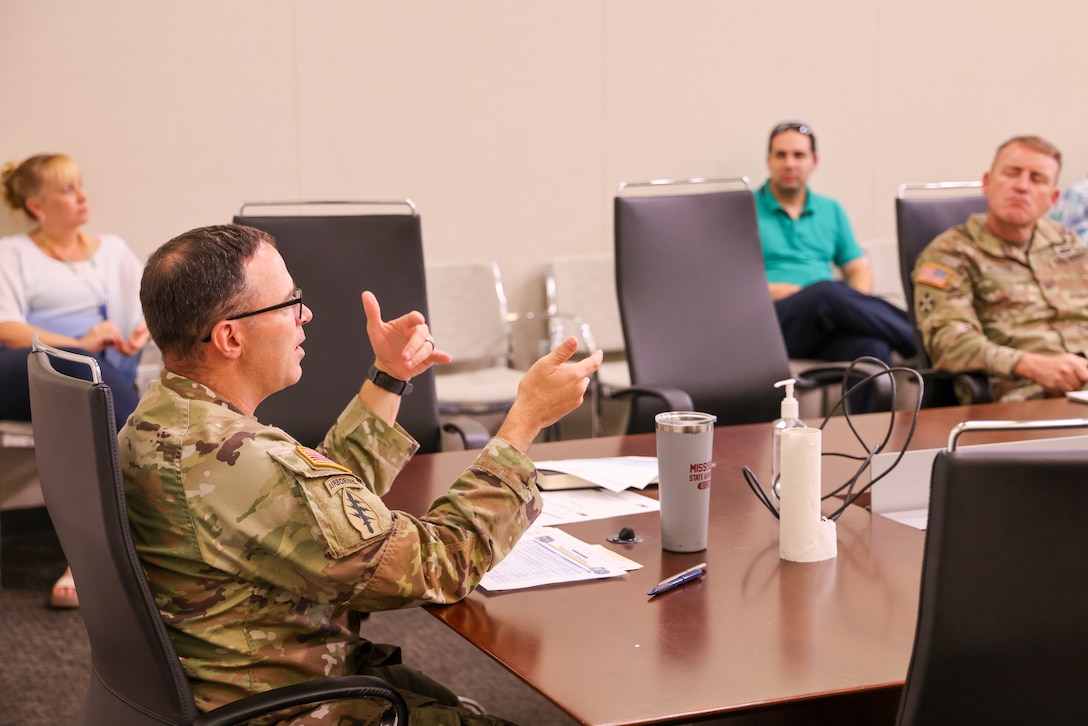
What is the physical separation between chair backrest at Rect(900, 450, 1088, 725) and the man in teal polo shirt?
3322 mm

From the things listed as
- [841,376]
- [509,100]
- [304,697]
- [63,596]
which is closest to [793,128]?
[509,100]

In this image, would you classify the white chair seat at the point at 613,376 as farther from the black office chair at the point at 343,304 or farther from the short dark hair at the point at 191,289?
the short dark hair at the point at 191,289

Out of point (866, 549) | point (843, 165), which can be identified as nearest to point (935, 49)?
point (843, 165)

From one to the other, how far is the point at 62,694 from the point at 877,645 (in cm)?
215

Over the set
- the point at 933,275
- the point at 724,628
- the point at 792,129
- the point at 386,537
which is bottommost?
the point at 724,628

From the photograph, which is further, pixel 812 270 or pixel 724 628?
pixel 812 270

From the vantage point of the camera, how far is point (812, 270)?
4949 millimetres

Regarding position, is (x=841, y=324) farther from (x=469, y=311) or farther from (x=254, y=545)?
(x=254, y=545)

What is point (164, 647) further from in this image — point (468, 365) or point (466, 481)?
point (468, 365)

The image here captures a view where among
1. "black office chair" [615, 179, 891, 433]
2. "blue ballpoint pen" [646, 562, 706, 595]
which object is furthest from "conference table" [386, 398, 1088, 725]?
"black office chair" [615, 179, 891, 433]

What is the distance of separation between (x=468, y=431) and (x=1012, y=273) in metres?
1.81

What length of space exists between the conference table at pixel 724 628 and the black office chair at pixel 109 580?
0.23m

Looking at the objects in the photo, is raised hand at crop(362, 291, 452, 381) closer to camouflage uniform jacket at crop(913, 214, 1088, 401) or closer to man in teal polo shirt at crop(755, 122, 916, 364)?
camouflage uniform jacket at crop(913, 214, 1088, 401)

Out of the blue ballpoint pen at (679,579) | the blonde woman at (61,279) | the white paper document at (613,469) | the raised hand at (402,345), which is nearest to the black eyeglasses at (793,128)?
the blonde woman at (61,279)
